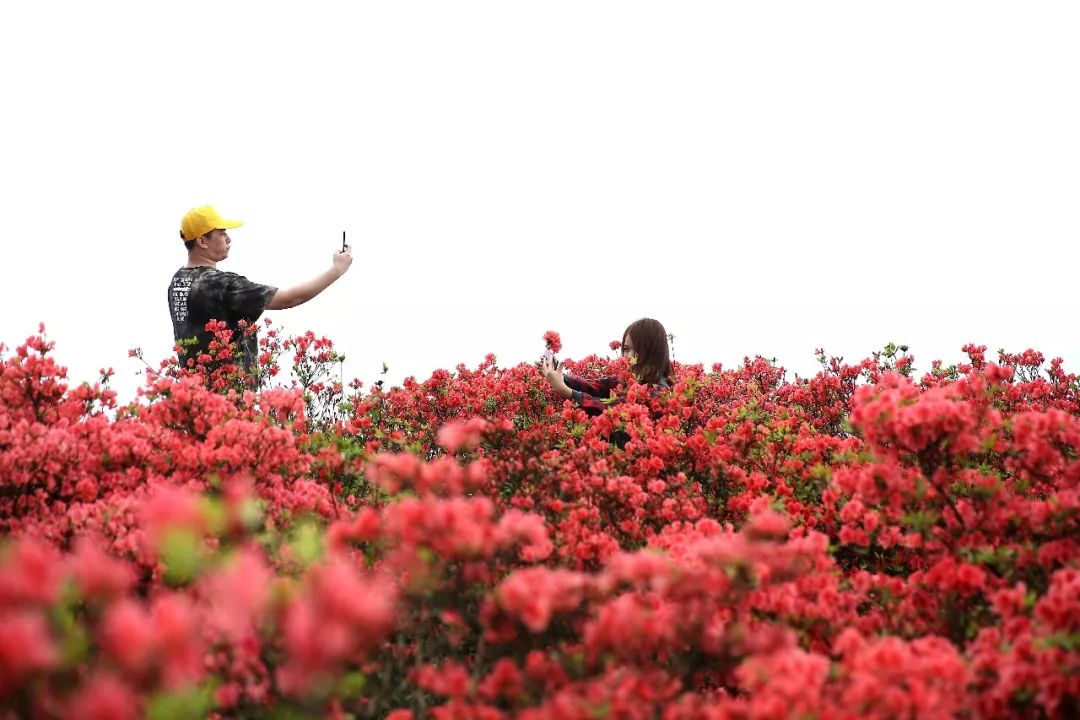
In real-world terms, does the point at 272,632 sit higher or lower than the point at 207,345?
lower

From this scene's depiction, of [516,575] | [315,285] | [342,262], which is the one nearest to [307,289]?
[315,285]

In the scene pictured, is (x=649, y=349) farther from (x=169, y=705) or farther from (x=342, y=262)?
(x=169, y=705)

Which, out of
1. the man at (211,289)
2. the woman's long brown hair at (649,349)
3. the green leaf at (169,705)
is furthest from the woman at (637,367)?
the green leaf at (169,705)

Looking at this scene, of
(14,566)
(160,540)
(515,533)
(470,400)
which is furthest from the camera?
(470,400)

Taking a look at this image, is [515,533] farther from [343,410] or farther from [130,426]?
[343,410]

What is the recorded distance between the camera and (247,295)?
22.8 feet

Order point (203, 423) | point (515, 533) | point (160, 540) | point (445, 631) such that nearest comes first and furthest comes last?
point (160, 540) < point (515, 533) < point (445, 631) < point (203, 423)

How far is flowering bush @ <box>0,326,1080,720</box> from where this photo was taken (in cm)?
151

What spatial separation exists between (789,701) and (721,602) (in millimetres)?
500

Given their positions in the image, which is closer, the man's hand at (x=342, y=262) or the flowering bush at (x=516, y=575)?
the flowering bush at (x=516, y=575)

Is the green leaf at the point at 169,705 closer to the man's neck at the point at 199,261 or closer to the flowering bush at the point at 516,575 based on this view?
the flowering bush at the point at 516,575

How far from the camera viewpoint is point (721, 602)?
2.37 m

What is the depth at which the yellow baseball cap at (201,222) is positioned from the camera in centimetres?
704

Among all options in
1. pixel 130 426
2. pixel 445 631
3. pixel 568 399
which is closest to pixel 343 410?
pixel 568 399
